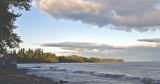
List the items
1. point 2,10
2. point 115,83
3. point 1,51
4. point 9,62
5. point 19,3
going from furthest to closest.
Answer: point 9,62, point 115,83, point 1,51, point 19,3, point 2,10

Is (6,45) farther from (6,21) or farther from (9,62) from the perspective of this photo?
(9,62)

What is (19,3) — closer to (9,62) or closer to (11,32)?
(11,32)

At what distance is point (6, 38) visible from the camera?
3881cm

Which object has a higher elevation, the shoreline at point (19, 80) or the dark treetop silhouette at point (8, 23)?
the dark treetop silhouette at point (8, 23)

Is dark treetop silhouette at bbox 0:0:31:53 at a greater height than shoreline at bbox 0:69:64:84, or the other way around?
dark treetop silhouette at bbox 0:0:31:53

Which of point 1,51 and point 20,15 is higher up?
point 20,15

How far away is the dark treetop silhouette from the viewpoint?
35647mm

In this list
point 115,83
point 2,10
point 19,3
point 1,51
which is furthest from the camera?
point 115,83

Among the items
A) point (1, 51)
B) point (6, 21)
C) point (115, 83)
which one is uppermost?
point (6, 21)

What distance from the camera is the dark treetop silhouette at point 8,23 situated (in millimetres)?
35647

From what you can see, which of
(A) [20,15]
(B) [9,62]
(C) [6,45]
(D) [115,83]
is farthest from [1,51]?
(B) [9,62]

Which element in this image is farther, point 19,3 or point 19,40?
point 19,40

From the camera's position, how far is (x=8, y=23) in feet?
124

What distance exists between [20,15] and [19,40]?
300cm
